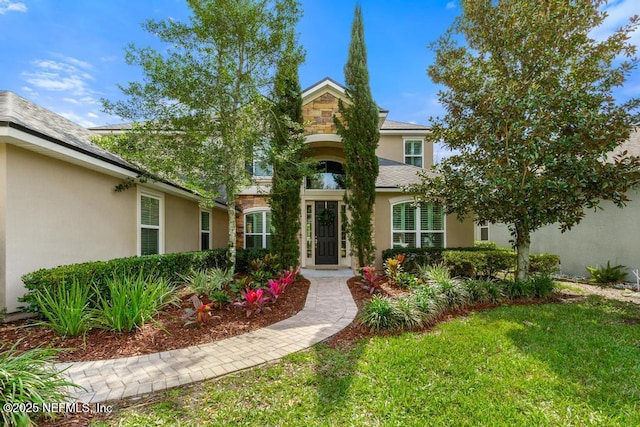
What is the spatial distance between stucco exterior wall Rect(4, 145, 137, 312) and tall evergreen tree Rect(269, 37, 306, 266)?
14.0 feet

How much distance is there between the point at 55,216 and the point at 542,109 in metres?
10.8

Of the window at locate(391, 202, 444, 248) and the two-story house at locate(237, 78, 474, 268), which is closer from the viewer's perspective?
the two-story house at locate(237, 78, 474, 268)

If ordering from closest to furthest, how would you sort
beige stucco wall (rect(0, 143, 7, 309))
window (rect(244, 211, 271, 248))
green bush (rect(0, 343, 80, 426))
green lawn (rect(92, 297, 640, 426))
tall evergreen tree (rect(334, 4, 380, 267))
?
green bush (rect(0, 343, 80, 426)) → green lawn (rect(92, 297, 640, 426)) → beige stucco wall (rect(0, 143, 7, 309)) → tall evergreen tree (rect(334, 4, 380, 267)) → window (rect(244, 211, 271, 248))

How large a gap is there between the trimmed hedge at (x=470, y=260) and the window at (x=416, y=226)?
2.33 feet

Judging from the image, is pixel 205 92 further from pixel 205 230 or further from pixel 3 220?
pixel 205 230

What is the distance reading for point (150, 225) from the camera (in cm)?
865

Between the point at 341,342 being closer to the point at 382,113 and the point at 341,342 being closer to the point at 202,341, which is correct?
the point at 202,341

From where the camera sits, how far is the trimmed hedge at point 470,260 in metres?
8.88

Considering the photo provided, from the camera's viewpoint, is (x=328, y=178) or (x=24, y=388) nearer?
(x=24, y=388)

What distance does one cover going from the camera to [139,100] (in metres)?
6.97

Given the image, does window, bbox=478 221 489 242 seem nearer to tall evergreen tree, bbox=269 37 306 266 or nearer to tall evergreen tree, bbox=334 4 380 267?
tall evergreen tree, bbox=334 4 380 267

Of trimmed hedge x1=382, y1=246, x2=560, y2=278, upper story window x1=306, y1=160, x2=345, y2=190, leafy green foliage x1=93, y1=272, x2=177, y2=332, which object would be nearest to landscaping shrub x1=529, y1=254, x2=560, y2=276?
trimmed hedge x1=382, y1=246, x2=560, y2=278

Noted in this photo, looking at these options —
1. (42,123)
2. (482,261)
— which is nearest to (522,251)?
(482,261)

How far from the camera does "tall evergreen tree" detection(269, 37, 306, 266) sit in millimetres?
8234
